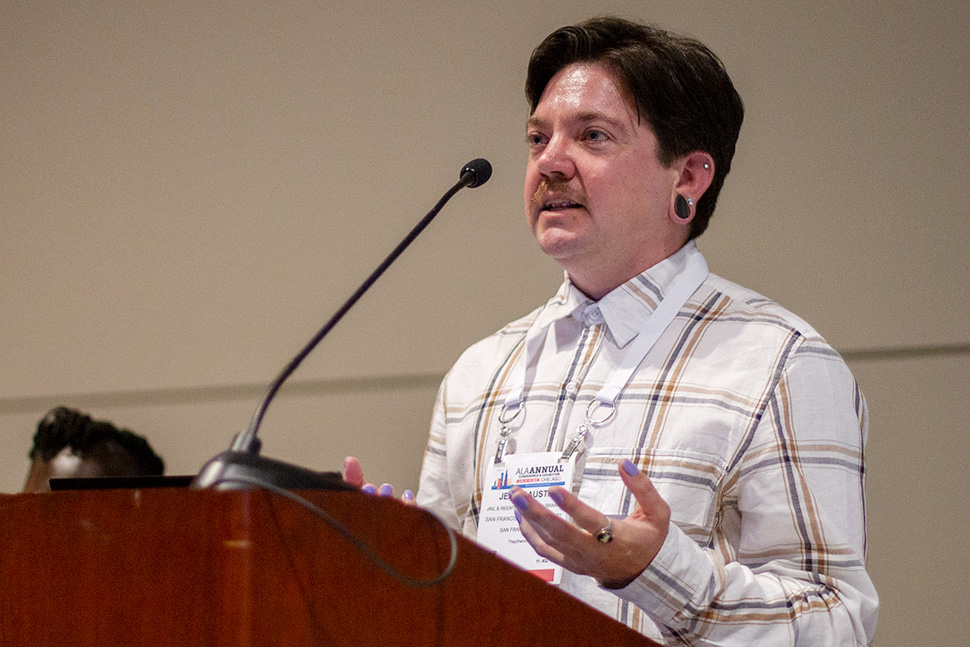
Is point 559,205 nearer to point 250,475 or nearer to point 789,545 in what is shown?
point 789,545

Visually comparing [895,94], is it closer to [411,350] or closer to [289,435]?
[411,350]

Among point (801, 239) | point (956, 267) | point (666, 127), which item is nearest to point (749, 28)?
point (801, 239)

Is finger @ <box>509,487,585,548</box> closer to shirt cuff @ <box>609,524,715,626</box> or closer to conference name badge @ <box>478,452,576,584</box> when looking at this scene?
shirt cuff @ <box>609,524,715,626</box>

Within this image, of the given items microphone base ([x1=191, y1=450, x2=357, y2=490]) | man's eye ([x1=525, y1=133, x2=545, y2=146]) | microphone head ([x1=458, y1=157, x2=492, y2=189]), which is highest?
man's eye ([x1=525, y1=133, x2=545, y2=146])

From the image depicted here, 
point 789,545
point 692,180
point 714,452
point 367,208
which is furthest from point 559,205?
point 367,208

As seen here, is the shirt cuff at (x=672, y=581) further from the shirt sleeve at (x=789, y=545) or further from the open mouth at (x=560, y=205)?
the open mouth at (x=560, y=205)

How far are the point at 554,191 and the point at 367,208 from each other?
122 centimetres

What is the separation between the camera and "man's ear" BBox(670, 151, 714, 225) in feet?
5.17

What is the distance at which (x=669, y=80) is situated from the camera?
1.54 m

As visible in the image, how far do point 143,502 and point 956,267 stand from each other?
2061 millimetres

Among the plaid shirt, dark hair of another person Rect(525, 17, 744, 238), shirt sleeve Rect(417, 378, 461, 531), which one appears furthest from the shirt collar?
shirt sleeve Rect(417, 378, 461, 531)

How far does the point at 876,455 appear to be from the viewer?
2.26 m

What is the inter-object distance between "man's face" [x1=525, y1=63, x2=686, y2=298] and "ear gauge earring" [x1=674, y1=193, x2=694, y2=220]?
0.01 m

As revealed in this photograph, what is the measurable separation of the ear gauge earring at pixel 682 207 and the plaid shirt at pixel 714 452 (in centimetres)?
6
